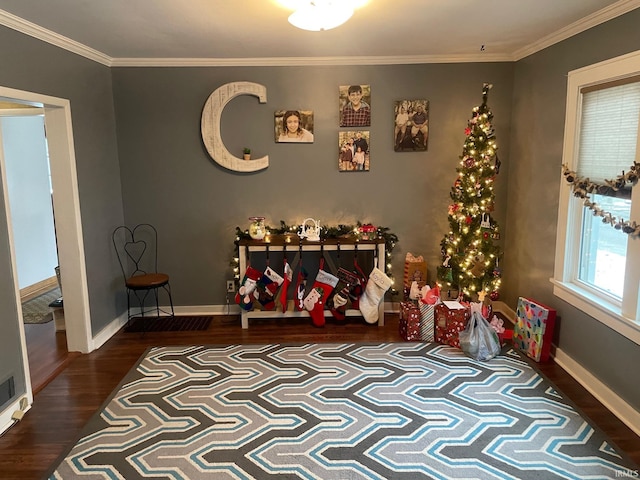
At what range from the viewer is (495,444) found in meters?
2.56

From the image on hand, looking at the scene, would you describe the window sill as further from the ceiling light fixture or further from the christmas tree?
the ceiling light fixture

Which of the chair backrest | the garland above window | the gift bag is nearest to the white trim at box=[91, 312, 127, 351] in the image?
the chair backrest

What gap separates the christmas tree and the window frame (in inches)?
24.9

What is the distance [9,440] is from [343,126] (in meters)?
3.56

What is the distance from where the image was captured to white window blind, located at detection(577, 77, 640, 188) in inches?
112

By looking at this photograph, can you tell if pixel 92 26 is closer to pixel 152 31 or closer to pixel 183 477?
pixel 152 31

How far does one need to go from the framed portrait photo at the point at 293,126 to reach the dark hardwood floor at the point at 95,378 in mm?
1809

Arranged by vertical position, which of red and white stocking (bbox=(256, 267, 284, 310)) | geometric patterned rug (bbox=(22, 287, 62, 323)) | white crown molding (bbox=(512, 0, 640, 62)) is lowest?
geometric patterned rug (bbox=(22, 287, 62, 323))

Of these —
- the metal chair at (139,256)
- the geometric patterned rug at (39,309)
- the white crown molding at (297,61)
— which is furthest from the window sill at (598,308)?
the geometric patterned rug at (39,309)

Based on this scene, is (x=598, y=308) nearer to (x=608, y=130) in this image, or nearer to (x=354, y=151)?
(x=608, y=130)

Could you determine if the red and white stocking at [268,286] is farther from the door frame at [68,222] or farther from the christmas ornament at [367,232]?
the door frame at [68,222]

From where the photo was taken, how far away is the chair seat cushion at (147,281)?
417 cm

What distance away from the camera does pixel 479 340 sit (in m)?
3.64

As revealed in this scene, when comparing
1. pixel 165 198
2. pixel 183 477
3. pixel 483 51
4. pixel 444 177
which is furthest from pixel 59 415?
pixel 483 51
